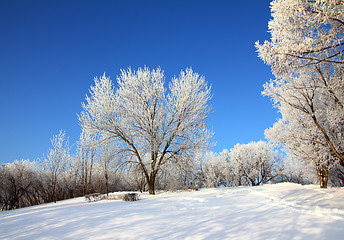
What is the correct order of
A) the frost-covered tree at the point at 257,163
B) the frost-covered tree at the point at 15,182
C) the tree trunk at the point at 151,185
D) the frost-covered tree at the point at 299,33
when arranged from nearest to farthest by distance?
the frost-covered tree at the point at 299,33, the tree trunk at the point at 151,185, the frost-covered tree at the point at 15,182, the frost-covered tree at the point at 257,163

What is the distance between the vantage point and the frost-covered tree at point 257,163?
3875 centimetres

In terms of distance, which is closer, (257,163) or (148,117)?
(148,117)

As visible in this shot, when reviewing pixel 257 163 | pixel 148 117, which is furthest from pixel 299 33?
pixel 257 163

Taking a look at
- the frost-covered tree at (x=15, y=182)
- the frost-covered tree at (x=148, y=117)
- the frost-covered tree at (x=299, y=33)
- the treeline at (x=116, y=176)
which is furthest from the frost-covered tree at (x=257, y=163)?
the frost-covered tree at (x=15, y=182)

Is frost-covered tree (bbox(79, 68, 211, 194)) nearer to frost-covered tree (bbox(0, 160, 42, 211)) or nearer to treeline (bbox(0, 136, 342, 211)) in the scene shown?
treeline (bbox(0, 136, 342, 211))

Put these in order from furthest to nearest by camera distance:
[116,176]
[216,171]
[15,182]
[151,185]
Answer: [216,171]
[116,176]
[15,182]
[151,185]

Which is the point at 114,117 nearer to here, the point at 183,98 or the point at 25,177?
the point at 183,98

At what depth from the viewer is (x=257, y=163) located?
39.4 metres

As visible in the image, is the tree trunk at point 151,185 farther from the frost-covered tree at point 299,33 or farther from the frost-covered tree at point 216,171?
the frost-covered tree at point 216,171

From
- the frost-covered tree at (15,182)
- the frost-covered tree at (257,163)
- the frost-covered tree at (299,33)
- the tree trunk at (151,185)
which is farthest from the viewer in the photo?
the frost-covered tree at (257,163)

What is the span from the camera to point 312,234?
10.5 feet

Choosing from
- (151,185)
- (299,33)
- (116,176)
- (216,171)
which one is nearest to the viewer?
(299,33)

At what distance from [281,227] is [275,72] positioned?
233 inches

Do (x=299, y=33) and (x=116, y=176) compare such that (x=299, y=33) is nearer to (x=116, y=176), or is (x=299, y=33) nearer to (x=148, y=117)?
(x=148, y=117)
